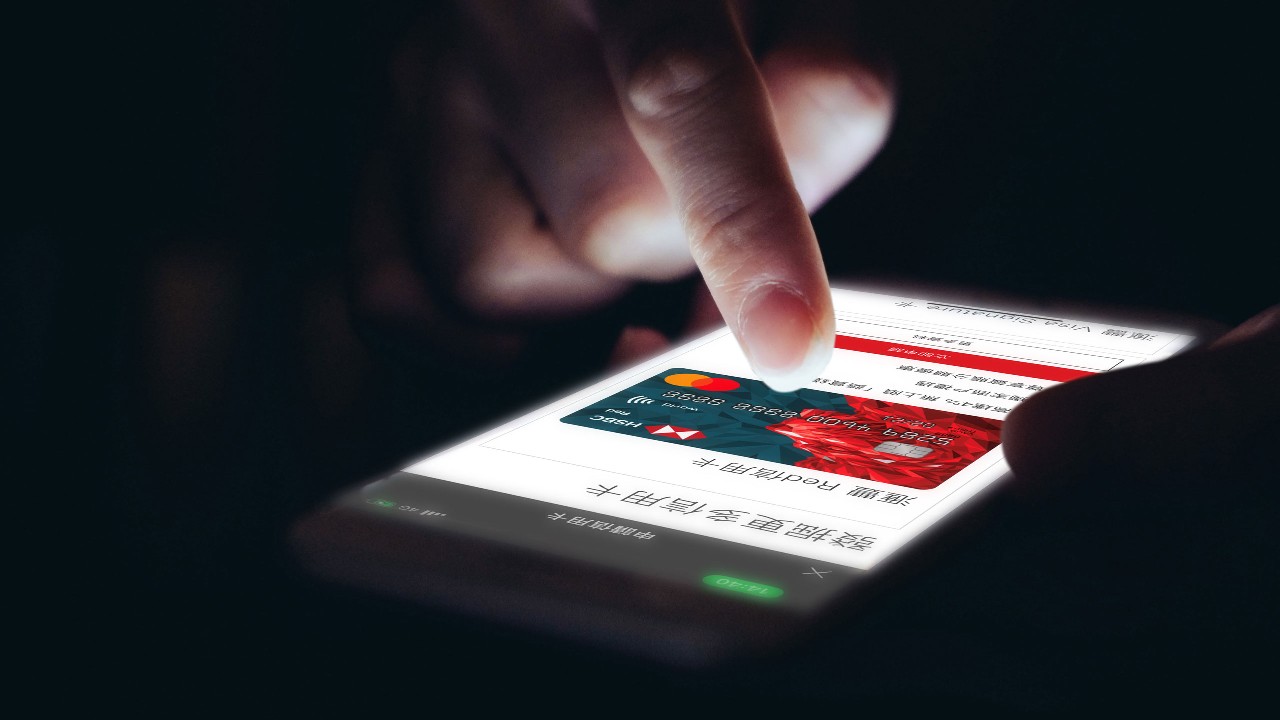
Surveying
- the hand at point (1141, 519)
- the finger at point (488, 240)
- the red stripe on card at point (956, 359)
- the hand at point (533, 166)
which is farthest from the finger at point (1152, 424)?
the finger at point (488, 240)

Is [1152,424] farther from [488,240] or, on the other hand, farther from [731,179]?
[488,240]

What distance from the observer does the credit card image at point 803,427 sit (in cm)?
59

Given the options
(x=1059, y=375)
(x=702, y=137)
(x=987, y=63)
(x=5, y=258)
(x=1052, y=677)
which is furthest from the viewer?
(x=987, y=63)

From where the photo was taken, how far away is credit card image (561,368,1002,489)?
1.94 feet

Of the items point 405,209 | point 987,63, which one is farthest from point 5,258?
point 987,63

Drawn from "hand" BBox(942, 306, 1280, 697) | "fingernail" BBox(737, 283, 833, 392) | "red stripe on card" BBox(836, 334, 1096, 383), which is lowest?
"hand" BBox(942, 306, 1280, 697)

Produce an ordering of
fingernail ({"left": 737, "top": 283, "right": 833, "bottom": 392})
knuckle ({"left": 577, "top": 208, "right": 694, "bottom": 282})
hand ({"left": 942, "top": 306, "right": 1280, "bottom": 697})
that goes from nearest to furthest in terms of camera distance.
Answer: hand ({"left": 942, "top": 306, "right": 1280, "bottom": 697}), fingernail ({"left": 737, "top": 283, "right": 833, "bottom": 392}), knuckle ({"left": 577, "top": 208, "right": 694, "bottom": 282})

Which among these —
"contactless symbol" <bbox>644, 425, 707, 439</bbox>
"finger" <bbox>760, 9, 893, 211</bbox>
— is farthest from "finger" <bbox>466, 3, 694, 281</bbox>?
"contactless symbol" <bbox>644, 425, 707, 439</bbox>

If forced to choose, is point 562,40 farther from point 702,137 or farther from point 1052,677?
point 1052,677

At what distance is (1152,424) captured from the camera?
0.48 meters

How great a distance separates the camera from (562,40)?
0.92 meters

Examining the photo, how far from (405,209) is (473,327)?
0.48 feet

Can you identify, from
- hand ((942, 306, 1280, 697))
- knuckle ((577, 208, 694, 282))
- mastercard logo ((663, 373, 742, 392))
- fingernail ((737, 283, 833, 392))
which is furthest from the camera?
knuckle ((577, 208, 694, 282))

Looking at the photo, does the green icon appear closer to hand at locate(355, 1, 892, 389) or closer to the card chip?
the card chip
